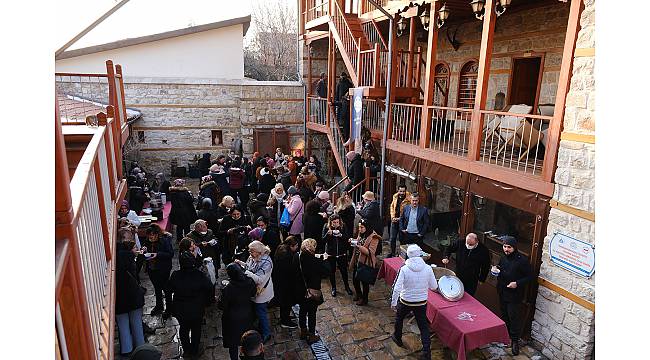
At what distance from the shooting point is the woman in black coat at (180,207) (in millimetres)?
8609

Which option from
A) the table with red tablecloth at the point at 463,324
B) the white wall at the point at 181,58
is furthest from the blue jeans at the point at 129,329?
the white wall at the point at 181,58

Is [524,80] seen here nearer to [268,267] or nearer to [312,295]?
[312,295]

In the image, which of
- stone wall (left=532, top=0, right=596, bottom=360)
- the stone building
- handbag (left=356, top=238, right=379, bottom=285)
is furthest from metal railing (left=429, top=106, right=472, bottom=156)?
the stone building

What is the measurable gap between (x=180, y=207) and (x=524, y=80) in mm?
9008

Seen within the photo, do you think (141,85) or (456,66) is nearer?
(456,66)

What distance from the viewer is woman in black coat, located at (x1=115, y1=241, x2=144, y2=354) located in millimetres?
5164

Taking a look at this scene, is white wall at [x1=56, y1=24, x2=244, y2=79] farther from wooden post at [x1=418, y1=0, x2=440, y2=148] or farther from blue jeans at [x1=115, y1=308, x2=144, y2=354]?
blue jeans at [x1=115, y1=308, x2=144, y2=354]

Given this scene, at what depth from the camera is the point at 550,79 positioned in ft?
30.9

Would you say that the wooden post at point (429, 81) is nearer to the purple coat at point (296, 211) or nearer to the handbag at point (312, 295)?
the purple coat at point (296, 211)

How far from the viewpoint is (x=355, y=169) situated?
11.0m

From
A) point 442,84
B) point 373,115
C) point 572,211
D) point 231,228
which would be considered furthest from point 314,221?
point 442,84
